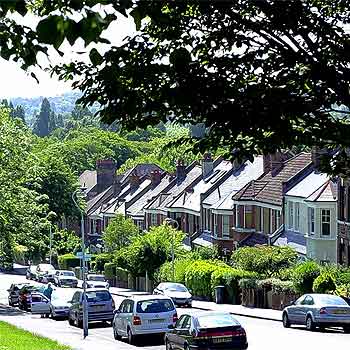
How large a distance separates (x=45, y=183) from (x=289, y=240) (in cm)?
4433

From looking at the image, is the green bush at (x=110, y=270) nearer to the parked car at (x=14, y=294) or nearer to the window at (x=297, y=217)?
the parked car at (x=14, y=294)

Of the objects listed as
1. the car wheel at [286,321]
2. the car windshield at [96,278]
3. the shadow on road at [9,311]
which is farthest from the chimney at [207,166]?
the car wheel at [286,321]

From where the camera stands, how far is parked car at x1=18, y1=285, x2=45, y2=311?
5441 cm

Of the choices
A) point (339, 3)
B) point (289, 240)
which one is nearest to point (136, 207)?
point (289, 240)

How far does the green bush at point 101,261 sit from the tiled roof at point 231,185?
38.7ft

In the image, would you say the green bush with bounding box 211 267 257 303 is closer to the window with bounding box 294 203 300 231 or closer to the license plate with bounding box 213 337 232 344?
the window with bounding box 294 203 300 231

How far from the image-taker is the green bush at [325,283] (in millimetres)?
42078

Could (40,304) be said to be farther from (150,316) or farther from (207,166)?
(207,166)

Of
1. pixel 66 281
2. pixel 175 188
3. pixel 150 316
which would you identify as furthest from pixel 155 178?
pixel 150 316

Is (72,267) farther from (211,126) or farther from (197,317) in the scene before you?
(211,126)

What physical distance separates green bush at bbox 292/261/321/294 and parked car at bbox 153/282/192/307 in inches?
306

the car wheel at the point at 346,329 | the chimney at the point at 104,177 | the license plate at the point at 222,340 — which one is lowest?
the car wheel at the point at 346,329

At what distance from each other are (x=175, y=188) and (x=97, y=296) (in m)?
46.4

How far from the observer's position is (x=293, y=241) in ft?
185
